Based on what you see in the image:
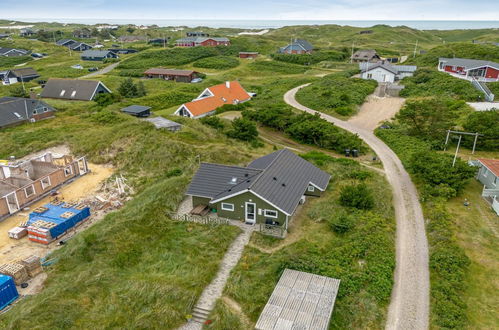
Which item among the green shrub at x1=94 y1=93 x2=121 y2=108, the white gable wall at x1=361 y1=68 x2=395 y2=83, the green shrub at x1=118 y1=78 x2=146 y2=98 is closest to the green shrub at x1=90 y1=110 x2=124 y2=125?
the green shrub at x1=94 y1=93 x2=121 y2=108

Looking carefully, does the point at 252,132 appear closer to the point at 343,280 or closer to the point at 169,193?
the point at 169,193

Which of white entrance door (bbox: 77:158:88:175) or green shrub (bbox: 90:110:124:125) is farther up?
green shrub (bbox: 90:110:124:125)

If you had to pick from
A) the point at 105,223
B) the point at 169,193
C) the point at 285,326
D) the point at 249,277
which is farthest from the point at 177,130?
the point at 285,326

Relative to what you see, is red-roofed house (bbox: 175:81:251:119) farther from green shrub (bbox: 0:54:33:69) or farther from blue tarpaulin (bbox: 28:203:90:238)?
green shrub (bbox: 0:54:33:69)

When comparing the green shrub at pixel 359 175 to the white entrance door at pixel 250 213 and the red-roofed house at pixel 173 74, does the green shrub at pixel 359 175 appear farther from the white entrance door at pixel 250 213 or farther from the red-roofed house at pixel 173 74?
the red-roofed house at pixel 173 74

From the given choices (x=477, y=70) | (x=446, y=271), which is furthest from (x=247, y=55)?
(x=446, y=271)

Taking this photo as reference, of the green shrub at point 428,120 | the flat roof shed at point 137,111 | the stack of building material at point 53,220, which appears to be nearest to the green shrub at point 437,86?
→ the green shrub at point 428,120
